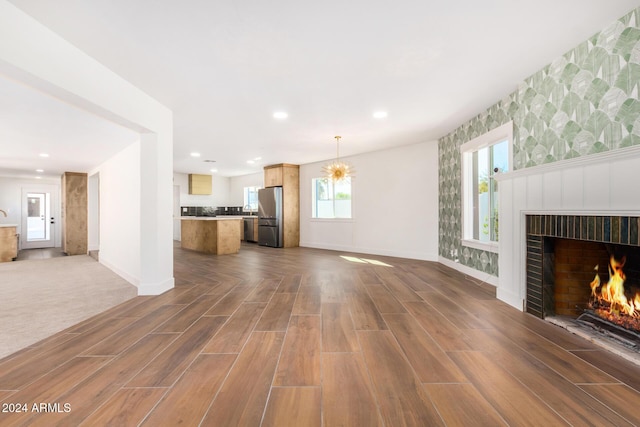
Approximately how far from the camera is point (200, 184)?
9.91 metres

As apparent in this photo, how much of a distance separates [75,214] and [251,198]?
4952 millimetres

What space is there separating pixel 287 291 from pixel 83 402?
221 cm

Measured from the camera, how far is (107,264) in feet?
18.7

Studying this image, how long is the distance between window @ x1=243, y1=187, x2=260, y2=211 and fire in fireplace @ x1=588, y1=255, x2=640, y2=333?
9.01m

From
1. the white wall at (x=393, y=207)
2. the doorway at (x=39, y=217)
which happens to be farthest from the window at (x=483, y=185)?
the doorway at (x=39, y=217)

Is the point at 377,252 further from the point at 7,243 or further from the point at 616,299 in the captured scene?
the point at 7,243

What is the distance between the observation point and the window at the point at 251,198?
33.2ft

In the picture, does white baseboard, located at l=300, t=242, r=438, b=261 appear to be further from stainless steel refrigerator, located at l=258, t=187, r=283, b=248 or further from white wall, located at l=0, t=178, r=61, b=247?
white wall, located at l=0, t=178, r=61, b=247

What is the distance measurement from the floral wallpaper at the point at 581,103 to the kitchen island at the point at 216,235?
5.52 m

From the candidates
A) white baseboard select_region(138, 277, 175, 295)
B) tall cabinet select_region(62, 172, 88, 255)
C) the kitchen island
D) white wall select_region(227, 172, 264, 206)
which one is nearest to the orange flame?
white baseboard select_region(138, 277, 175, 295)

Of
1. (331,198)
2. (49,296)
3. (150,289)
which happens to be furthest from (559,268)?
(49,296)

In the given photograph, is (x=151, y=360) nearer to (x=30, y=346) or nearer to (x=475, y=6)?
(x=30, y=346)

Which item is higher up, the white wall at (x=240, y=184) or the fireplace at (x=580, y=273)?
the white wall at (x=240, y=184)

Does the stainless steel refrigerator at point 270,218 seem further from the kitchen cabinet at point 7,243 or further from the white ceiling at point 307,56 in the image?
the kitchen cabinet at point 7,243
